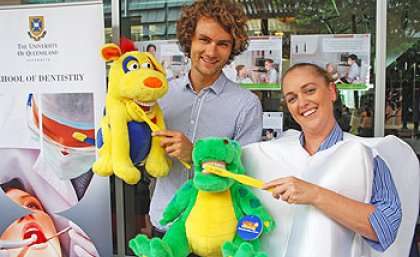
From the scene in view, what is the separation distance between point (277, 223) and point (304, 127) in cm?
34

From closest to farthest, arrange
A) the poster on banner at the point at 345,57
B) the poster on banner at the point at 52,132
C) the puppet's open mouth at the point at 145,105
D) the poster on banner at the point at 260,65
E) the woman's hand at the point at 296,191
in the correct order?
the woman's hand at the point at 296,191
the puppet's open mouth at the point at 145,105
the poster on banner at the point at 52,132
the poster on banner at the point at 345,57
the poster on banner at the point at 260,65

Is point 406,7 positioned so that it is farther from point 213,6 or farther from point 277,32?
point 213,6

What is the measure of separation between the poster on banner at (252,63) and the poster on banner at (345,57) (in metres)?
0.24

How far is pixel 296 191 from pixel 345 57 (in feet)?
6.86

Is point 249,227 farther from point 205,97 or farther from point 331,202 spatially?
point 205,97

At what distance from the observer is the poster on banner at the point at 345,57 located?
329 cm

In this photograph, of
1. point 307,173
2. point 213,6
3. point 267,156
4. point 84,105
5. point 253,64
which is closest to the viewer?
point 307,173

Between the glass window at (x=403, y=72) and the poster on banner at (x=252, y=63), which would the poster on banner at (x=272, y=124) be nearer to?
the poster on banner at (x=252, y=63)

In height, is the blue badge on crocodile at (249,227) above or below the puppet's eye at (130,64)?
below

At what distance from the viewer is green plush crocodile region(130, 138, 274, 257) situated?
5.10ft

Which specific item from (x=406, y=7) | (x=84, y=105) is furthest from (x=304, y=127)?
(x=406, y=7)

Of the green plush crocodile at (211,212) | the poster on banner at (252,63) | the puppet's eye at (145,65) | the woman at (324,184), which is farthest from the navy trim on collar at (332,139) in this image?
the poster on banner at (252,63)

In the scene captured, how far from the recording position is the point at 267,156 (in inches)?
67.2

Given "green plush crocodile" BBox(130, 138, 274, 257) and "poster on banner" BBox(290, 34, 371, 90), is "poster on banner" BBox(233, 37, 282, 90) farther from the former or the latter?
"green plush crocodile" BBox(130, 138, 274, 257)
